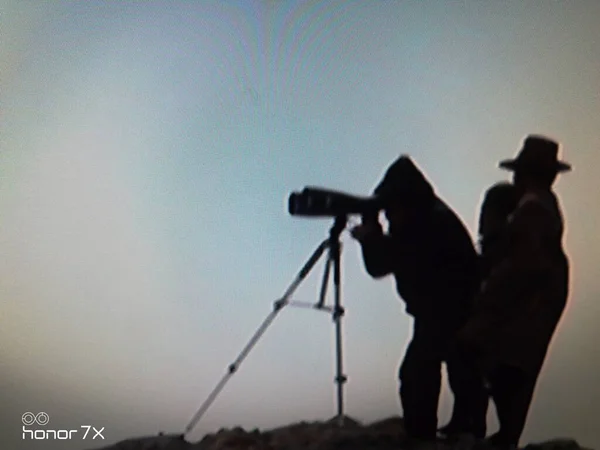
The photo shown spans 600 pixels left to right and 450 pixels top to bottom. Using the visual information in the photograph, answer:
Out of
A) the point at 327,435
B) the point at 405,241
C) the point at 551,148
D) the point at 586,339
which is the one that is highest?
the point at 551,148

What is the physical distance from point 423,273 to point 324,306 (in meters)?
0.23

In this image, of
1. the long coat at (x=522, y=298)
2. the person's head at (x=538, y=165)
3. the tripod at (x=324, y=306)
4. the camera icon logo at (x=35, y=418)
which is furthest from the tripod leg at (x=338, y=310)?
the camera icon logo at (x=35, y=418)

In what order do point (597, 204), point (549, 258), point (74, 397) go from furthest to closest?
point (597, 204) → point (74, 397) → point (549, 258)

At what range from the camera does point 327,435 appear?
1.29 m

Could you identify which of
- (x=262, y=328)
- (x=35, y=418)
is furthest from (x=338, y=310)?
(x=35, y=418)

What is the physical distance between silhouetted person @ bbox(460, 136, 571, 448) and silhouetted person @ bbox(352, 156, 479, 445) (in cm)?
5

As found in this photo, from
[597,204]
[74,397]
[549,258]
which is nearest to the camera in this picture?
[549,258]

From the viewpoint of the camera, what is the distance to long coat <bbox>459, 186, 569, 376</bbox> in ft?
→ 4.11

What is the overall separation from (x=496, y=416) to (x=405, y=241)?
1.18ft

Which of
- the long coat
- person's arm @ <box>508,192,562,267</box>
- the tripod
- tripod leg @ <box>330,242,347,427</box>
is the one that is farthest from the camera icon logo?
person's arm @ <box>508,192,562,267</box>

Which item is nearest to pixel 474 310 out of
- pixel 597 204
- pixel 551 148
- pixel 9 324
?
pixel 551 148

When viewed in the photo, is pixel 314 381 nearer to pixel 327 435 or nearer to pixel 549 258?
pixel 327 435

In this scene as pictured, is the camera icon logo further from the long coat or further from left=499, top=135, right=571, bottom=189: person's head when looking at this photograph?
left=499, top=135, right=571, bottom=189: person's head

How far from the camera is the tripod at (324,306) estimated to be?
4.61ft
